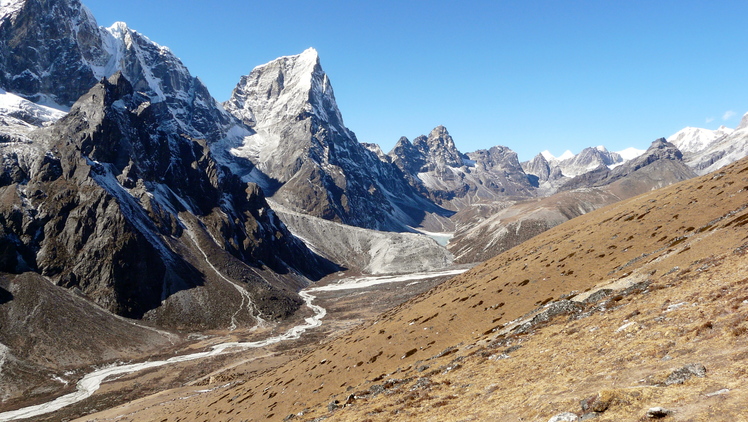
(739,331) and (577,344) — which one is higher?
(739,331)

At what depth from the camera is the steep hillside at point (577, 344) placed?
1561 cm

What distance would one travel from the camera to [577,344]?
957 inches

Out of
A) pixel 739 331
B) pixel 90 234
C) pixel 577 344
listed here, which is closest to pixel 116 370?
pixel 90 234

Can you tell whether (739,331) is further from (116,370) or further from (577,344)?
(116,370)

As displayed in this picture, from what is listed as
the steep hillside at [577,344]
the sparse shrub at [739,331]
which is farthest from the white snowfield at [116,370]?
the sparse shrub at [739,331]

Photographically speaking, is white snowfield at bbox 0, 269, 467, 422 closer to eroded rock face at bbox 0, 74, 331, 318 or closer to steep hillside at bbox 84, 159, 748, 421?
eroded rock face at bbox 0, 74, 331, 318

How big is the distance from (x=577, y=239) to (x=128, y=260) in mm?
159934

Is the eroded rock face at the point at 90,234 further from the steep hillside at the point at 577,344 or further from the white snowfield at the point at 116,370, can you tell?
the steep hillside at the point at 577,344

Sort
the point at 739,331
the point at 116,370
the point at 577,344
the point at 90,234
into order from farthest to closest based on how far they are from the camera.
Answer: the point at 90,234 → the point at 116,370 → the point at 577,344 → the point at 739,331

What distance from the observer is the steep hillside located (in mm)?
15609

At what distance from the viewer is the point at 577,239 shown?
6431 cm

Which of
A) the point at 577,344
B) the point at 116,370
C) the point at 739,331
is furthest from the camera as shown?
the point at 116,370

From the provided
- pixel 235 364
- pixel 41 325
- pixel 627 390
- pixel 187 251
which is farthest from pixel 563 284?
pixel 187 251

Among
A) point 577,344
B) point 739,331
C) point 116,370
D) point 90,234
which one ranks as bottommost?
point 116,370
